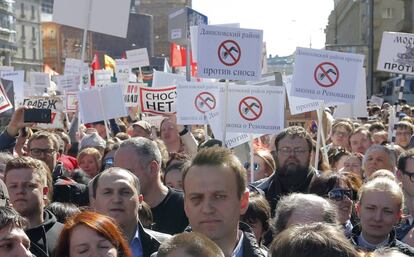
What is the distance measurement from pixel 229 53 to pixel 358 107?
4.65 metres

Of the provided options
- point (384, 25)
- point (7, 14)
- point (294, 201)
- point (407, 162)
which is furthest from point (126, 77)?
point (7, 14)

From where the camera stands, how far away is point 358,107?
1300 centimetres

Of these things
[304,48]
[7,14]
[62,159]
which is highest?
[7,14]

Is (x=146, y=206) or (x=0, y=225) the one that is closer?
(x=0, y=225)

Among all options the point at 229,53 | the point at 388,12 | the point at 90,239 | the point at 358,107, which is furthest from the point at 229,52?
the point at 388,12

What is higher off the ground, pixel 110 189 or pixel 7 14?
pixel 7 14

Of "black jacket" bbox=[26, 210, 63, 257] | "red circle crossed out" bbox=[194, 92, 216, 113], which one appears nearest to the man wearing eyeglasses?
"black jacket" bbox=[26, 210, 63, 257]

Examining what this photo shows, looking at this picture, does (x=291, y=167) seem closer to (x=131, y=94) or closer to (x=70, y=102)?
(x=131, y=94)

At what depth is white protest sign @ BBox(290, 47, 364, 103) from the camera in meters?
8.89

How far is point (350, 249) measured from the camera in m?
2.85

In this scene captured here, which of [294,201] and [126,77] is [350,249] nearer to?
[294,201]

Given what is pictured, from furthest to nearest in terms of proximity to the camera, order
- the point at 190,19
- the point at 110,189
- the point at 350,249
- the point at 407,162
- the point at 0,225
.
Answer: the point at 190,19 → the point at 407,162 → the point at 110,189 → the point at 0,225 → the point at 350,249

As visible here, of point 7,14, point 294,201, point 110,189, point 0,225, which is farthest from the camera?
point 7,14

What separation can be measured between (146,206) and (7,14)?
95443 millimetres
